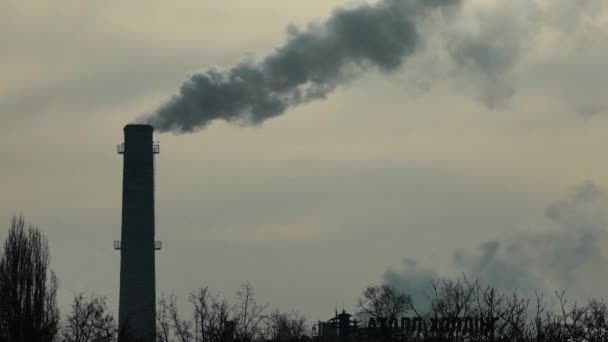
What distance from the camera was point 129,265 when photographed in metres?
67.9

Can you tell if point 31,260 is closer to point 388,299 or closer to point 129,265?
point 129,265

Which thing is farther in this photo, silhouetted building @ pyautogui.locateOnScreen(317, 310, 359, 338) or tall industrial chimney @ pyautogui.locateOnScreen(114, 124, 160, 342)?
silhouetted building @ pyautogui.locateOnScreen(317, 310, 359, 338)

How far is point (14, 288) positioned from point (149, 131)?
18676 millimetres

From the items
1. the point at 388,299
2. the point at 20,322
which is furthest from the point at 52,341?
the point at 388,299

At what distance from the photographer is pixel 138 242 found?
67812 millimetres

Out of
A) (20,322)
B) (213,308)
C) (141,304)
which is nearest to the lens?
(20,322)

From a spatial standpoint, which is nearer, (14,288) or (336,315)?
(14,288)

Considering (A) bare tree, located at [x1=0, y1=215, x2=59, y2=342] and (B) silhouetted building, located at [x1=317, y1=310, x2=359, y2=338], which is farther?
(B) silhouetted building, located at [x1=317, y1=310, x2=359, y2=338]

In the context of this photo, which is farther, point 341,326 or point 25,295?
point 341,326

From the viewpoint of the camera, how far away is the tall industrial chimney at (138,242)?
67.6 metres

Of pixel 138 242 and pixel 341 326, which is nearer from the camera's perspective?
pixel 138 242

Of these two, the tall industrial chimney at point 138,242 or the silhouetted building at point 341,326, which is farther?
the silhouetted building at point 341,326

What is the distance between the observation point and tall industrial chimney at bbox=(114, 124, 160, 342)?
67625 mm

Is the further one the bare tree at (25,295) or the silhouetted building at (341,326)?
the silhouetted building at (341,326)
